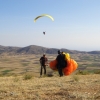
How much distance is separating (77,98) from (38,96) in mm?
1447

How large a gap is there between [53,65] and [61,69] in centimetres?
102

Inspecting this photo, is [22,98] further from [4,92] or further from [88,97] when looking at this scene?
[88,97]

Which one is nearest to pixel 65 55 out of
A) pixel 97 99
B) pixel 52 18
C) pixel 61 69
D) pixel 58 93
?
pixel 61 69

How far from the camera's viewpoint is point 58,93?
8492 millimetres

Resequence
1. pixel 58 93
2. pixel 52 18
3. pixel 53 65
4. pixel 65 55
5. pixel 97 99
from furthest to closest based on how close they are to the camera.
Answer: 1. pixel 53 65
2. pixel 65 55
3. pixel 52 18
4. pixel 58 93
5. pixel 97 99

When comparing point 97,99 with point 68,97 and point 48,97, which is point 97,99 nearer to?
point 68,97

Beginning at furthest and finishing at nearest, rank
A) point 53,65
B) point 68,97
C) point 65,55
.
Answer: point 53,65, point 65,55, point 68,97

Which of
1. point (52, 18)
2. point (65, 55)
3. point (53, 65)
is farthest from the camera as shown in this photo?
point (53, 65)

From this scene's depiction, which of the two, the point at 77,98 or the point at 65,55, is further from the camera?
the point at 65,55

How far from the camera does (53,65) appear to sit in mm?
17078

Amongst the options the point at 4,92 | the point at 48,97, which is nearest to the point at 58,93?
the point at 48,97

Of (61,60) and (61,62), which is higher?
(61,60)

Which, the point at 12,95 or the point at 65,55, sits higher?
the point at 65,55

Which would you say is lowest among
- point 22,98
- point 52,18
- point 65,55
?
point 22,98
